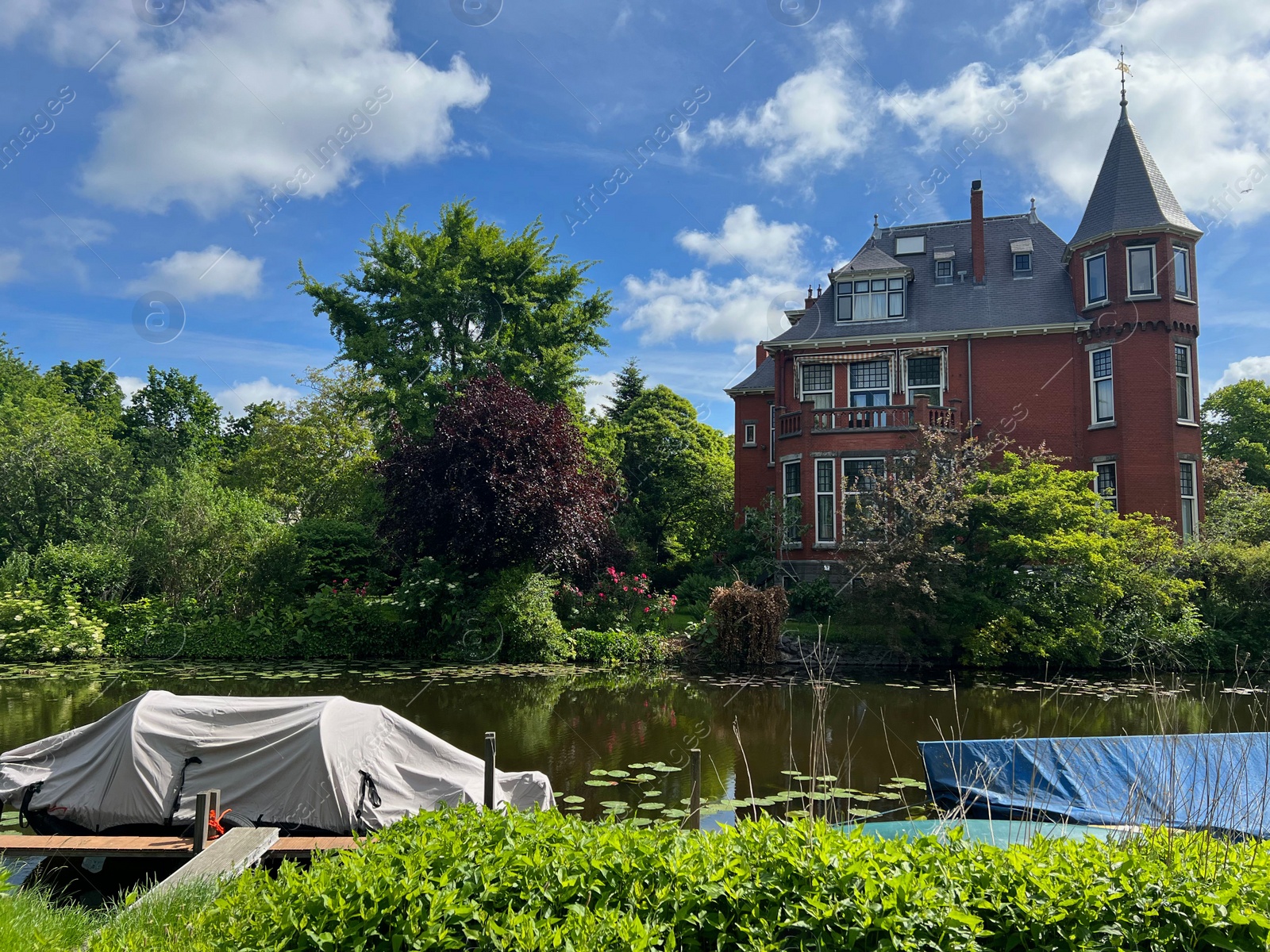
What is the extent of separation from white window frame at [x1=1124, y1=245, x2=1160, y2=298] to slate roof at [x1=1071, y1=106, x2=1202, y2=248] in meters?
0.64

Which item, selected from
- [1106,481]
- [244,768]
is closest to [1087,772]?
[244,768]

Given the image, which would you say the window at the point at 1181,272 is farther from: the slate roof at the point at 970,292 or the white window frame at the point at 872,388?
the white window frame at the point at 872,388

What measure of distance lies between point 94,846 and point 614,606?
1669 cm

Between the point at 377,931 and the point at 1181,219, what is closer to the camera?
the point at 377,931

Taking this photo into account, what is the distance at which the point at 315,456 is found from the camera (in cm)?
3178

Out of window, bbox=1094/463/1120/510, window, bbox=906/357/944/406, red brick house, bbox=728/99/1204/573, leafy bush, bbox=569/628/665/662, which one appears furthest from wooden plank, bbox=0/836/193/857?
window, bbox=1094/463/1120/510

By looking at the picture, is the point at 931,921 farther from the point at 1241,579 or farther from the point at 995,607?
the point at 1241,579

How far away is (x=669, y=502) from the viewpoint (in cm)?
3553

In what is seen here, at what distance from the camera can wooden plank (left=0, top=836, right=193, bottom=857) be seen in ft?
23.9

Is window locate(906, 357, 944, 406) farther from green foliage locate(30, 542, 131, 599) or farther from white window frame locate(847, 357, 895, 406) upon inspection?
green foliage locate(30, 542, 131, 599)

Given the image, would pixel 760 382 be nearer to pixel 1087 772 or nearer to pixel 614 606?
pixel 614 606

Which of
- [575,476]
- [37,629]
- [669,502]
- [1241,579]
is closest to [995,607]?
[1241,579]

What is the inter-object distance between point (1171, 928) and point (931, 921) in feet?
3.36

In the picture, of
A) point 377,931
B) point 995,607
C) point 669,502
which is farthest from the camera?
point 669,502
